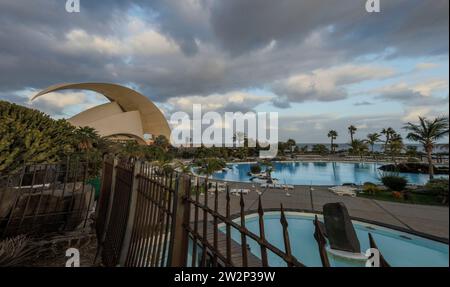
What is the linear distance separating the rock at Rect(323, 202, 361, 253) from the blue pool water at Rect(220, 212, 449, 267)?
1.32ft

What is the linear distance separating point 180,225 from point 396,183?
15292 millimetres

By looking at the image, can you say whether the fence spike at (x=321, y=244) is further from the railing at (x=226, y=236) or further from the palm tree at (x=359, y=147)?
the palm tree at (x=359, y=147)

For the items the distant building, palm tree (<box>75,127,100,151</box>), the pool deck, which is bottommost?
the pool deck

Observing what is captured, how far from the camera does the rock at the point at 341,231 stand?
5.16 meters

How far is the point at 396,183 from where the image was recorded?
40.4 ft

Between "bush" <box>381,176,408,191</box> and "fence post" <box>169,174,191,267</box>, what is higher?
"fence post" <box>169,174,191,267</box>

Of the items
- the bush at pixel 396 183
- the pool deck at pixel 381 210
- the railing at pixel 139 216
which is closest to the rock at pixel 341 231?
the pool deck at pixel 381 210

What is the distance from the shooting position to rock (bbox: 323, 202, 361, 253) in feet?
16.9

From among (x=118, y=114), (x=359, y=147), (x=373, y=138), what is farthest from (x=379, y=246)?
(x=359, y=147)

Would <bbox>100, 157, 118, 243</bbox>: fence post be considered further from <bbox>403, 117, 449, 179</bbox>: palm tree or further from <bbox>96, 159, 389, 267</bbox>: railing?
<bbox>403, 117, 449, 179</bbox>: palm tree

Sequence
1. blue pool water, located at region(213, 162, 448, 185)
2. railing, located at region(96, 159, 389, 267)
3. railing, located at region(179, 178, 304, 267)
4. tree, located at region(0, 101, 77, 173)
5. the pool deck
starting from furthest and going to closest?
1. blue pool water, located at region(213, 162, 448, 185)
2. the pool deck
3. tree, located at region(0, 101, 77, 173)
4. railing, located at region(96, 159, 389, 267)
5. railing, located at region(179, 178, 304, 267)

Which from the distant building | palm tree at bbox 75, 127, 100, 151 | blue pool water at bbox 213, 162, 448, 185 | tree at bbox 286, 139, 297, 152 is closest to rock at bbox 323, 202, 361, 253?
blue pool water at bbox 213, 162, 448, 185
